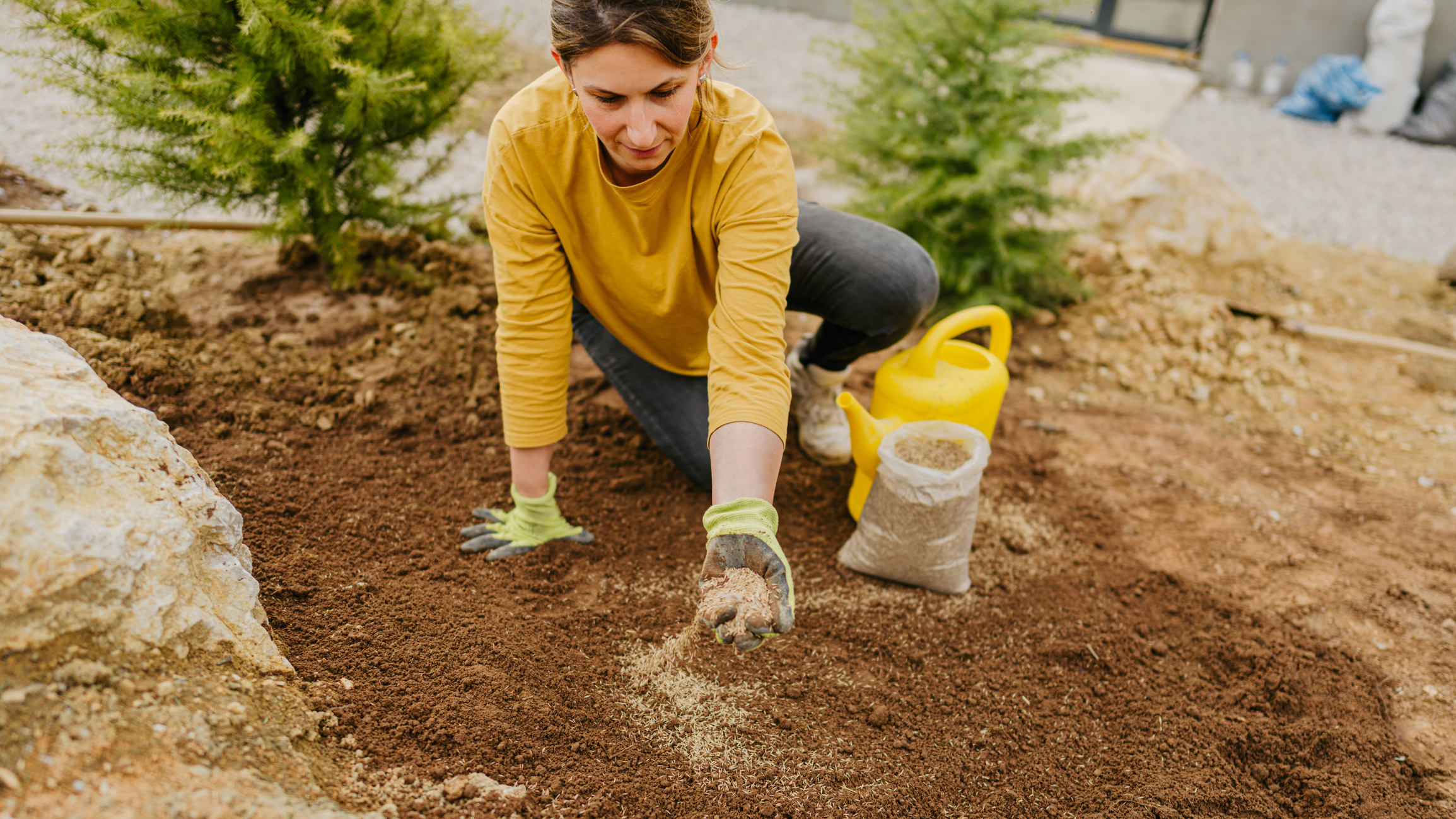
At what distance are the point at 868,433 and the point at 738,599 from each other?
2.73 ft

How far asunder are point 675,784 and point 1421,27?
778cm

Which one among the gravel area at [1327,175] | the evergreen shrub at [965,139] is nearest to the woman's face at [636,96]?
the evergreen shrub at [965,139]

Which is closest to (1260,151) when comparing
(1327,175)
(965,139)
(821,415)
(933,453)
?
(1327,175)

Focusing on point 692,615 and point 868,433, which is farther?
point 868,433

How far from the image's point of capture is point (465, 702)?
163 centimetres

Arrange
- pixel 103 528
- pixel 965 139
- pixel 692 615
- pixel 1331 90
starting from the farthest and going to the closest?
1. pixel 1331 90
2. pixel 965 139
3. pixel 692 615
4. pixel 103 528

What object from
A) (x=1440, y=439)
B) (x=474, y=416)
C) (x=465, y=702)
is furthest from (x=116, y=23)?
(x=1440, y=439)

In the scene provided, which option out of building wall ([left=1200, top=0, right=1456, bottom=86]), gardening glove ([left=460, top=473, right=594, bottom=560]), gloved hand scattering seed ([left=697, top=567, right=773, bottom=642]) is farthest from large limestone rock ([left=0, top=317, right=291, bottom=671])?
building wall ([left=1200, top=0, right=1456, bottom=86])

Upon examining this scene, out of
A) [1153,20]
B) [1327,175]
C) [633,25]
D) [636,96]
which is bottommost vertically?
[1327,175]

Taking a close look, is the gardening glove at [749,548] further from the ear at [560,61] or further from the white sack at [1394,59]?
the white sack at [1394,59]

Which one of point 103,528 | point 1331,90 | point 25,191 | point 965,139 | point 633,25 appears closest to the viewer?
point 103,528

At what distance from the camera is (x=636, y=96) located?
152 cm

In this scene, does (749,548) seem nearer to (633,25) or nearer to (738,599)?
(738,599)

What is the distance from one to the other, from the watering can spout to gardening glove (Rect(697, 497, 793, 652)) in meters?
0.67
